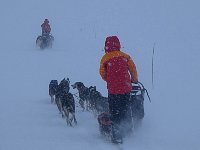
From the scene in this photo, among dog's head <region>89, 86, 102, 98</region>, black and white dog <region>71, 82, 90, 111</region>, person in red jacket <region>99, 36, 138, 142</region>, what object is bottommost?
black and white dog <region>71, 82, 90, 111</region>

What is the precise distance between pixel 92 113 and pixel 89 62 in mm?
6484

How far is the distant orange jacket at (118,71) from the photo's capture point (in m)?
7.56

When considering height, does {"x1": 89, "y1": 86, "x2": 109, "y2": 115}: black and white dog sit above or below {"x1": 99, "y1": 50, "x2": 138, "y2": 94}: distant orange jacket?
below

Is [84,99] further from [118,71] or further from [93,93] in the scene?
[118,71]

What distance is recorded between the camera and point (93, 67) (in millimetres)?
15148

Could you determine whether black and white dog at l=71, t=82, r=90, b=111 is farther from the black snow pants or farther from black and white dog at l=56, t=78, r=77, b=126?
the black snow pants

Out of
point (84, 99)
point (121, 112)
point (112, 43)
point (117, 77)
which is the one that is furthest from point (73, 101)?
point (112, 43)

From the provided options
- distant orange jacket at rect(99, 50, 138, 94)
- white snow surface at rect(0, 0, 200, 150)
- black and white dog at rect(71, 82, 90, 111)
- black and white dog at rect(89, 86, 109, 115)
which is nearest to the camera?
distant orange jacket at rect(99, 50, 138, 94)

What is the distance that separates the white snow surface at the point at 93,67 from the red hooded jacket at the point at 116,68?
0.90 metres

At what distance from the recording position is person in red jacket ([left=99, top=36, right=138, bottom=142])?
24.8 ft

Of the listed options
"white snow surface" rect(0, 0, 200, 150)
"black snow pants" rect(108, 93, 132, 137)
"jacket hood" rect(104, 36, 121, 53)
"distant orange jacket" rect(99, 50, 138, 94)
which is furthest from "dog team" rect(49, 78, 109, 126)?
"jacket hood" rect(104, 36, 121, 53)

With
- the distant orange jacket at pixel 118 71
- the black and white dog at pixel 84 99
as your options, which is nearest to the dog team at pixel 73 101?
the black and white dog at pixel 84 99

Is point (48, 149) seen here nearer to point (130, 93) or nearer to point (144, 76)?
point (130, 93)

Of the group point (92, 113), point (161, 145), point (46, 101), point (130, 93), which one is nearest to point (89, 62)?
point (46, 101)
